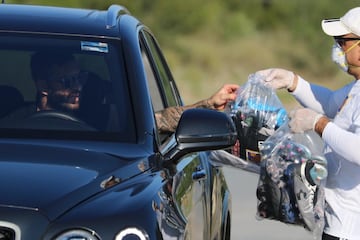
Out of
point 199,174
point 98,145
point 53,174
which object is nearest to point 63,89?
point 98,145

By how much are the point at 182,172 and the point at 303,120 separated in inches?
30.2

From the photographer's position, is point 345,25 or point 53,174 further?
point 345,25

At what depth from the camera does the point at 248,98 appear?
6535 mm

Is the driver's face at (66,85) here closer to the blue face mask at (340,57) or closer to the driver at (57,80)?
the driver at (57,80)

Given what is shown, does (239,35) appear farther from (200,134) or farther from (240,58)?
(200,134)

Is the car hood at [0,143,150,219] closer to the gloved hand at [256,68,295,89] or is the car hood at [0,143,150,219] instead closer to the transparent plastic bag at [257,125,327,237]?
the transparent plastic bag at [257,125,327,237]

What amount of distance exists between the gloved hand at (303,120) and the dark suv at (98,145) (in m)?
0.54

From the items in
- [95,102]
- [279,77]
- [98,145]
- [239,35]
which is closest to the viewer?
[98,145]

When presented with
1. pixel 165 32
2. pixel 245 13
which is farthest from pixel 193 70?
pixel 245 13

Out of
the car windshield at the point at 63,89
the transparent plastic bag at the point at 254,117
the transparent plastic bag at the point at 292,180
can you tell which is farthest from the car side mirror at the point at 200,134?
the transparent plastic bag at the point at 254,117

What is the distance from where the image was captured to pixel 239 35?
139 feet

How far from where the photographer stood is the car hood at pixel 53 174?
4.37 m

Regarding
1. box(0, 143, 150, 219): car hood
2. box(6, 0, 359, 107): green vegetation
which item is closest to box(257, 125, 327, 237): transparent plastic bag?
box(0, 143, 150, 219): car hood

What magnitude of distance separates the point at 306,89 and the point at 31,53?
1.65 m
